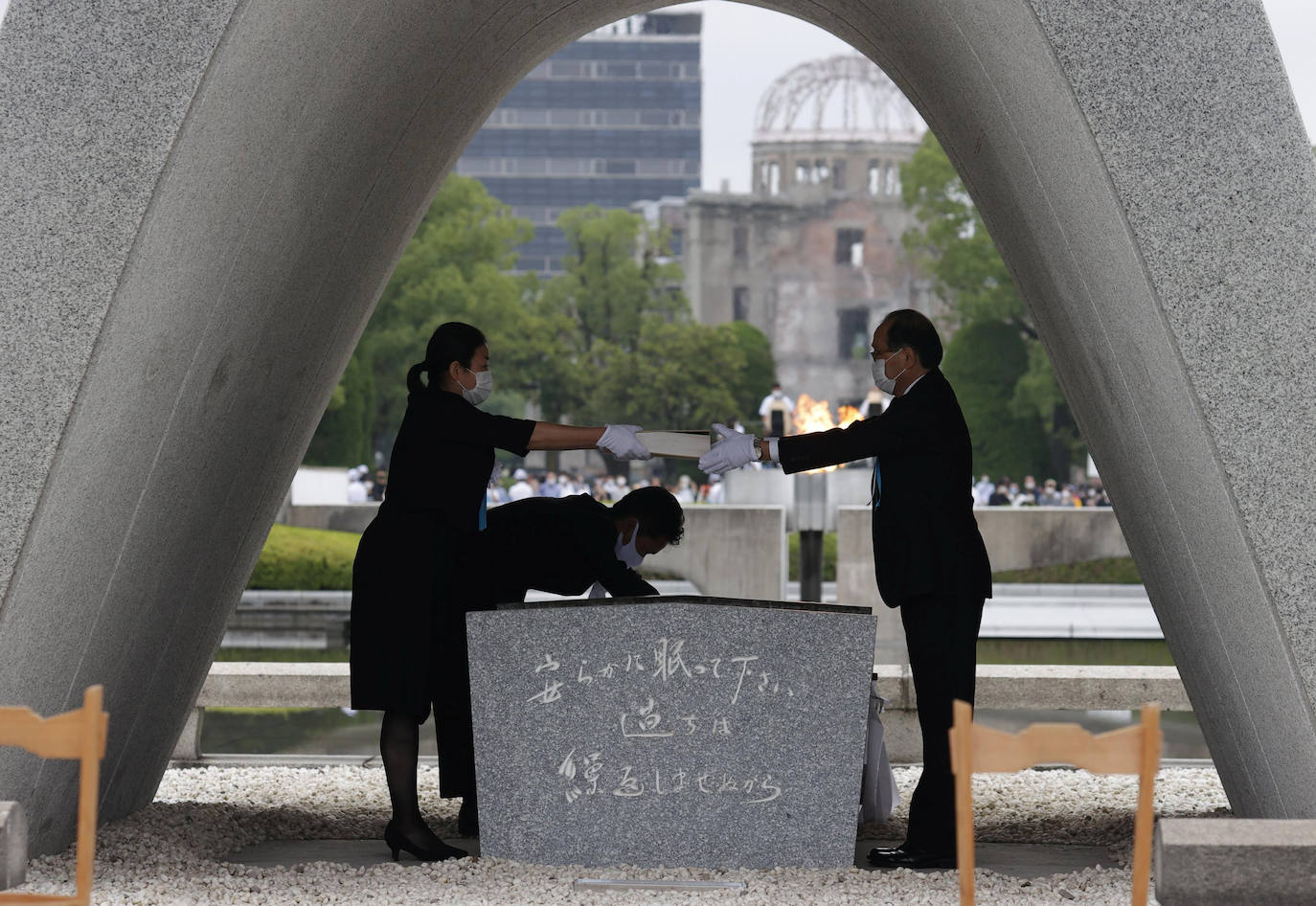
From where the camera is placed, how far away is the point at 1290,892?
3.66m

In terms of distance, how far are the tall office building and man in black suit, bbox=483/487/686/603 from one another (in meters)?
125

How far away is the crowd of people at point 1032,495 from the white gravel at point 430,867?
861 inches

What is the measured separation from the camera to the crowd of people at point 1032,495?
31.6m

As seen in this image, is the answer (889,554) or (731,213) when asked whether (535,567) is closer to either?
(889,554)

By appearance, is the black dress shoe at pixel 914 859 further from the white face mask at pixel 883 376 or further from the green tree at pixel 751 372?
the green tree at pixel 751 372

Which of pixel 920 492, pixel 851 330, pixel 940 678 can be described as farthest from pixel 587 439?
pixel 851 330

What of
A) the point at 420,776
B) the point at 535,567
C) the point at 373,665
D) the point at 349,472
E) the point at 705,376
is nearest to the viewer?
the point at 373,665

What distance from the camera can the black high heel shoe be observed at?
5.35 meters

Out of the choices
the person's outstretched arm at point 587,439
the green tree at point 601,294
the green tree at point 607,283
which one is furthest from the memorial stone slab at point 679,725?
the green tree at point 607,283

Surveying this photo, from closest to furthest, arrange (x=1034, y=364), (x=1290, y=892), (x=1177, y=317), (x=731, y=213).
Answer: (x=1290, y=892) → (x=1177, y=317) → (x=1034, y=364) → (x=731, y=213)

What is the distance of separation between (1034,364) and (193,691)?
35.6 meters

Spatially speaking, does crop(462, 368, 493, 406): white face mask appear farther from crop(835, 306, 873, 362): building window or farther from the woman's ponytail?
crop(835, 306, 873, 362): building window

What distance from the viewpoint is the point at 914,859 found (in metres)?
5.33

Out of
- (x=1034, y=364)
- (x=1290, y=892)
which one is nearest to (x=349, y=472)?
(x=1034, y=364)
